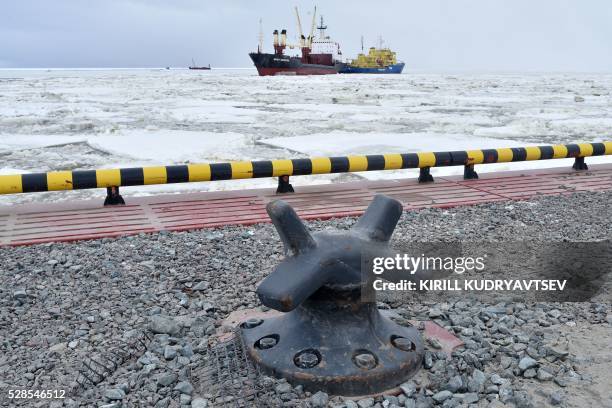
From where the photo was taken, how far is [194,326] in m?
2.67

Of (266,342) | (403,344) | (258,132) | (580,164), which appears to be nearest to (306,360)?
(266,342)

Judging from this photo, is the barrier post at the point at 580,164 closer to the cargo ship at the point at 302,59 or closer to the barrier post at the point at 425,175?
the barrier post at the point at 425,175

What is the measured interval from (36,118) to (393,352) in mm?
12679

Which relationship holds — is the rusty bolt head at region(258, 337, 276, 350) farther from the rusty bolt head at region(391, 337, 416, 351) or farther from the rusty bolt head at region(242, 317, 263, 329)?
the rusty bolt head at region(391, 337, 416, 351)

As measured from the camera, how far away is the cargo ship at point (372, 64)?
68625 mm

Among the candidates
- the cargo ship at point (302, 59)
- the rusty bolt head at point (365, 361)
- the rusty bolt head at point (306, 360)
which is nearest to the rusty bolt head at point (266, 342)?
the rusty bolt head at point (306, 360)

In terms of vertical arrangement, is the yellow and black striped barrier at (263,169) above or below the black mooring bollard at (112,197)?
above

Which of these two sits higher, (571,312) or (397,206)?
(397,206)

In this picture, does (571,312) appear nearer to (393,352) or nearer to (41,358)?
(393,352)

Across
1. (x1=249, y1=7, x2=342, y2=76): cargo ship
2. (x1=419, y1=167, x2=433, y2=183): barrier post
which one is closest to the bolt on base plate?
(x1=419, y1=167, x2=433, y2=183): barrier post

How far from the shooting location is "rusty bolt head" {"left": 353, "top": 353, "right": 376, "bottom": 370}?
2.09 meters

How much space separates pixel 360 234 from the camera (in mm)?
2270

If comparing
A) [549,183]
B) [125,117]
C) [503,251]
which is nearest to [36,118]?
[125,117]

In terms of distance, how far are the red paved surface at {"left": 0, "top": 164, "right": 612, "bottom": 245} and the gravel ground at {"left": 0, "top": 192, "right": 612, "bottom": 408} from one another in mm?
307
